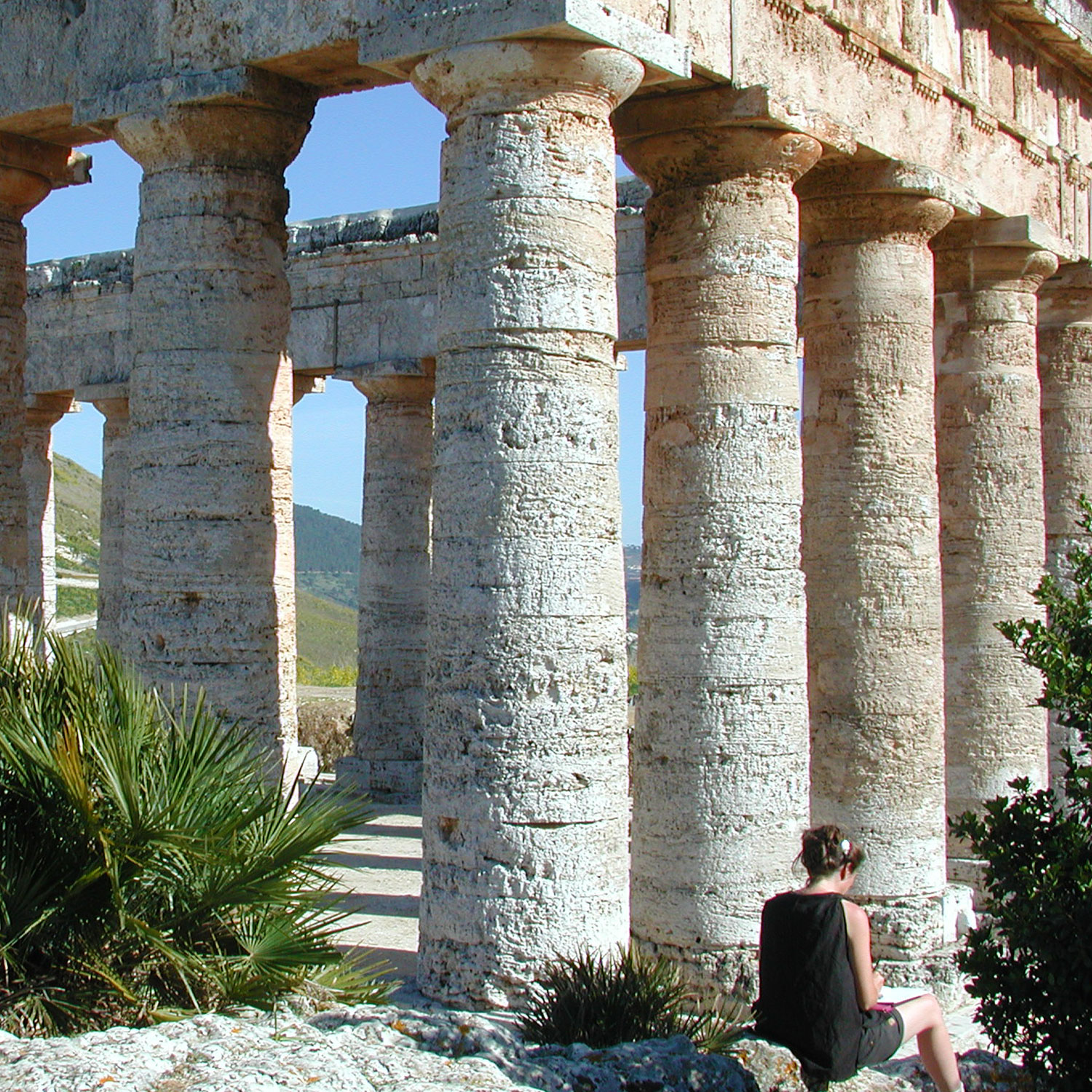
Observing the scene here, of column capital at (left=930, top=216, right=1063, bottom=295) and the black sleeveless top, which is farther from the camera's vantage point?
column capital at (left=930, top=216, right=1063, bottom=295)

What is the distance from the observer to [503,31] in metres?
9.38

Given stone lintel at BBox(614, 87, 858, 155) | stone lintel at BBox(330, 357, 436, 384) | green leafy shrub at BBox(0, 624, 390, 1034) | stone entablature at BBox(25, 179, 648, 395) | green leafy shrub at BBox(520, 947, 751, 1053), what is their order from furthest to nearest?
1. stone lintel at BBox(330, 357, 436, 384)
2. stone entablature at BBox(25, 179, 648, 395)
3. stone lintel at BBox(614, 87, 858, 155)
4. green leafy shrub at BBox(520, 947, 751, 1053)
5. green leafy shrub at BBox(0, 624, 390, 1034)

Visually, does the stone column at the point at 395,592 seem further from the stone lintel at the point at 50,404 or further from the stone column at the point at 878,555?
the stone column at the point at 878,555

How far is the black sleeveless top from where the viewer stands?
7.66 metres

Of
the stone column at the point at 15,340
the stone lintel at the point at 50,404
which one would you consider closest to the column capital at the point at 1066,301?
the stone column at the point at 15,340

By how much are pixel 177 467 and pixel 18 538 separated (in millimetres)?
3610

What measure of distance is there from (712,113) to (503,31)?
260 cm

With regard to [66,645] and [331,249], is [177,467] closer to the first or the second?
[66,645]

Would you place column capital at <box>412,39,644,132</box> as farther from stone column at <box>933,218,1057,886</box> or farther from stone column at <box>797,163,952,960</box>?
stone column at <box>933,218,1057,886</box>

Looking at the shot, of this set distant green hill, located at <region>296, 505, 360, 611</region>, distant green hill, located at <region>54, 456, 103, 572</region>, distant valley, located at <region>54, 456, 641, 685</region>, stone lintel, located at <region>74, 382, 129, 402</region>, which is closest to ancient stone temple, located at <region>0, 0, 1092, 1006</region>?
stone lintel, located at <region>74, 382, 129, 402</region>

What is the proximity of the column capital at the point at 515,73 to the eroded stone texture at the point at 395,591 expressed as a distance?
11.7m

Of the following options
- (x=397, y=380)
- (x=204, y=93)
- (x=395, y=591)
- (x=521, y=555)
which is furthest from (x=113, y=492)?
(x=521, y=555)

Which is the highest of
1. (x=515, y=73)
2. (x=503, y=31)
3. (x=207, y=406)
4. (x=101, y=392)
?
(x=101, y=392)

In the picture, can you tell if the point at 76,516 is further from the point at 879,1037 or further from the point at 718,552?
the point at 879,1037
